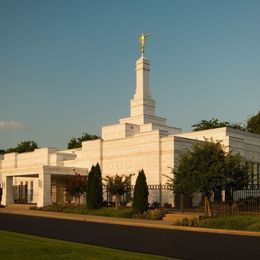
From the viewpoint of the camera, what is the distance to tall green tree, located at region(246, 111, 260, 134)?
234ft

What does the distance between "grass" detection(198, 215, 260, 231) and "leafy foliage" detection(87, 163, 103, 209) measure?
12836 mm

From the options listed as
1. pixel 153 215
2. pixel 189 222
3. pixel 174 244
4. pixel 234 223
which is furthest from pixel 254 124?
pixel 174 244

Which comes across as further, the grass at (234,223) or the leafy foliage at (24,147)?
the leafy foliage at (24,147)

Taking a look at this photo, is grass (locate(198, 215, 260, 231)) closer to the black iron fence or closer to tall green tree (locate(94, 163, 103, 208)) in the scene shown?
the black iron fence

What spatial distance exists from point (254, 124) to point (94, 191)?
139 feet

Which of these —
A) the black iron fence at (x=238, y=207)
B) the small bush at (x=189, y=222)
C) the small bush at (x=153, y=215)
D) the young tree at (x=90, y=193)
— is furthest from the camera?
the young tree at (x=90, y=193)

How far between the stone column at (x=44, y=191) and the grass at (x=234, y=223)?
19.9 metres

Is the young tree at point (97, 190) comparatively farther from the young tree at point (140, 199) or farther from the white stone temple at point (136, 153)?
the white stone temple at point (136, 153)

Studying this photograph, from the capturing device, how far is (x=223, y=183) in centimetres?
2750

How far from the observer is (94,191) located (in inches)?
1426

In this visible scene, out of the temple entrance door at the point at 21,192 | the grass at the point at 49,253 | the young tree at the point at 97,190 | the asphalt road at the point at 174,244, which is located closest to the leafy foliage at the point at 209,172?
the asphalt road at the point at 174,244

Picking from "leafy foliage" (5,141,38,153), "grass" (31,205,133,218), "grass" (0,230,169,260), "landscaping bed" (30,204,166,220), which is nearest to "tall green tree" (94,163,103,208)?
"grass" (31,205,133,218)

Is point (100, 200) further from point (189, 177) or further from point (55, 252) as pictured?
point (55, 252)

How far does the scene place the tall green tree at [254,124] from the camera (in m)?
71.3
